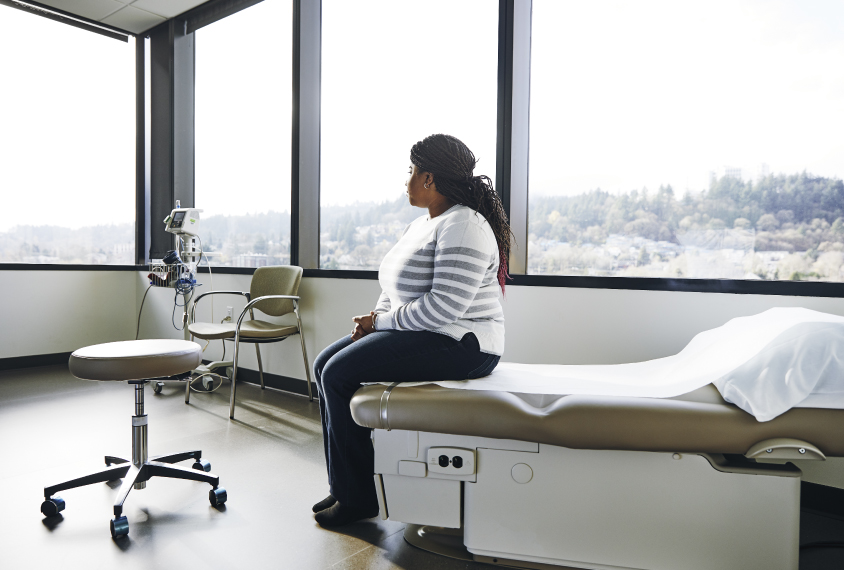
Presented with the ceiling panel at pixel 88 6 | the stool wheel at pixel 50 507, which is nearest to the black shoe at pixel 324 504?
the stool wheel at pixel 50 507

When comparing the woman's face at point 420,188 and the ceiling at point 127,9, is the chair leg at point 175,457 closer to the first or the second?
the woman's face at point 420,188

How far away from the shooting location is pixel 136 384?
1.95 metres

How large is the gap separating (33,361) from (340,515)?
3814mm

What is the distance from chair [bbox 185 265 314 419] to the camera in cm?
314

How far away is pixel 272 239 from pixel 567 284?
237 cm

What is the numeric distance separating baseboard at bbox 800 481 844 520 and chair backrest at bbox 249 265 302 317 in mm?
2695

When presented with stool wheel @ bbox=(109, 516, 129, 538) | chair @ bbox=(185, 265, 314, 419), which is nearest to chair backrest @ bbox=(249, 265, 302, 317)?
chair @ bbox=(185, 265, 314, 419)

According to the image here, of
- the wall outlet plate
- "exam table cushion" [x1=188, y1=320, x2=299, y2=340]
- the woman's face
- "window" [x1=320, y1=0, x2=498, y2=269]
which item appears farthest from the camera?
"exam table cushion" [x1=188, y1=320, x2=299, y2=340]

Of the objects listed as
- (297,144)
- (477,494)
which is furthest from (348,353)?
(297,144)

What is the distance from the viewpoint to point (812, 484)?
1.95 meters

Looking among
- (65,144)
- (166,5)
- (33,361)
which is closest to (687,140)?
(166,5)

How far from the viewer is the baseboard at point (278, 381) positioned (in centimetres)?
360

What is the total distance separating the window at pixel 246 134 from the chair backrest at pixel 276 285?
31 cm

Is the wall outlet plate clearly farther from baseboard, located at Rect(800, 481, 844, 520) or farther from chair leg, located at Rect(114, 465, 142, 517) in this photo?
baseboard, located at Rect(800, 481, 844, 520)
